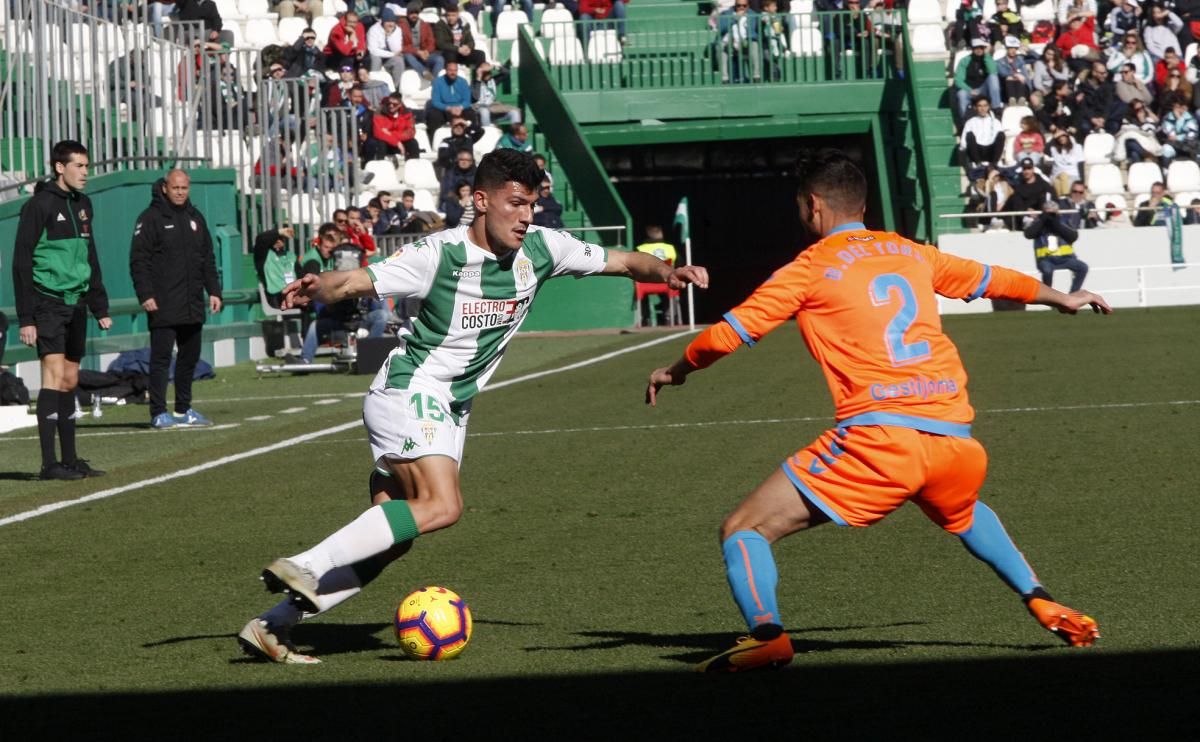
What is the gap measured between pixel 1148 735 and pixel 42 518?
695 cm

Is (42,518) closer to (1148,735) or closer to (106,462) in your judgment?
(106,462)

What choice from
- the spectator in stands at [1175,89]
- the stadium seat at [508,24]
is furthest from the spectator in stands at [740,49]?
the spectator in stands at [1175,89]

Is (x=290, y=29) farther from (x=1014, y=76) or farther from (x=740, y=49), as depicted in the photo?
(x=1014, y=76)

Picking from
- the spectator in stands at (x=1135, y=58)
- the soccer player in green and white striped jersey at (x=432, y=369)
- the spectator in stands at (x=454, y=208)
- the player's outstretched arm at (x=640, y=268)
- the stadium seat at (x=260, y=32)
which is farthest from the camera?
the stadium seat at (x=260, y=32)

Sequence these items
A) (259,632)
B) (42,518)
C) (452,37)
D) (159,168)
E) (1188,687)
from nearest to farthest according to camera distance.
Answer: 1. (1188,687)
2. (259,632)
3. (42,518)
4. (159,168)
5. (452,37)

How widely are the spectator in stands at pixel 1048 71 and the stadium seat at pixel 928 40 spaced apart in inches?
70.6

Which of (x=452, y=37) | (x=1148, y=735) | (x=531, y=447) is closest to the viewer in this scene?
(x=1148, y=735)

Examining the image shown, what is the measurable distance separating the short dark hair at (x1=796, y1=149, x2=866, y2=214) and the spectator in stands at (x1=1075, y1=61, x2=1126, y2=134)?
2773 centimetres

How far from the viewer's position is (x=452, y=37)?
3334 centimetres

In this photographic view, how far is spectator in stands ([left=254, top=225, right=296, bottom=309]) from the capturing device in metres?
23.0

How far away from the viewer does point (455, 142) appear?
1222 inches

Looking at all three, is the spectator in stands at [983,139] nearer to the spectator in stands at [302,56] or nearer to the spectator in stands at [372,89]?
the spectator in stands at [372,89]

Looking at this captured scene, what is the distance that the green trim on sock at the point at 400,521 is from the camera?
609 centimetres

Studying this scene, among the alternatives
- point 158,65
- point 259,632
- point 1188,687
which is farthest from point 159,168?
point 1188,687
